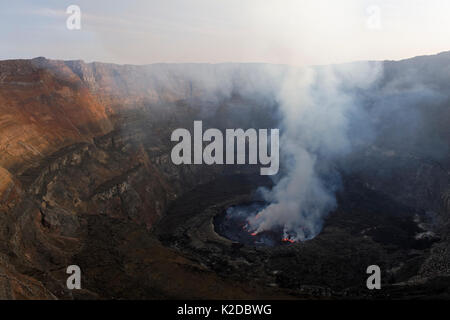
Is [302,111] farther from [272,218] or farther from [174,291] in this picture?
[174,291]

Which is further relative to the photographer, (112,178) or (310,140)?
→ (310,140)

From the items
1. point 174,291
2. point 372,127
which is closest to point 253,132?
point 372,127

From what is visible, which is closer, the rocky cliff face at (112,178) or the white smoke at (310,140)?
the rocky cliff face at (112,178)

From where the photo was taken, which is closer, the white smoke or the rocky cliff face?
the rocky cliff face

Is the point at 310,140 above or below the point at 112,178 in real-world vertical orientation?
above
